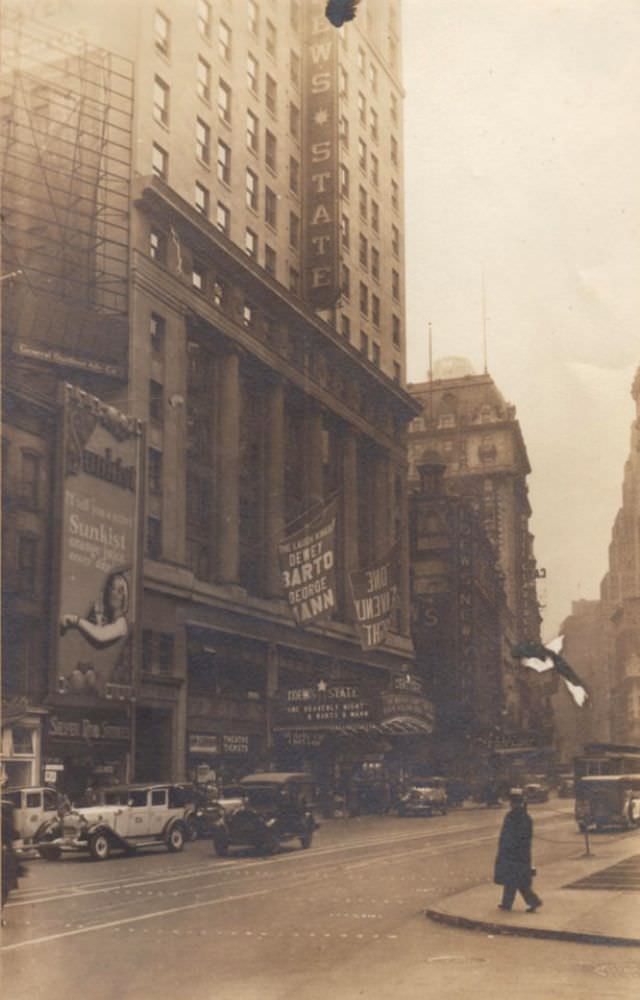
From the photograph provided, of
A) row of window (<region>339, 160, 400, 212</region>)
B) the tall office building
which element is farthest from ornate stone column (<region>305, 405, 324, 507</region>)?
row of window (<region>339, 160, 400, 212</region>)

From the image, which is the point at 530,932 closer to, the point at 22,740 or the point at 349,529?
the point at 349,529

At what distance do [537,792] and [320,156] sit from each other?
12897mm

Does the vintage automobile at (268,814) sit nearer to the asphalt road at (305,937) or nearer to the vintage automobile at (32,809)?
the asphalt road at (305,937)

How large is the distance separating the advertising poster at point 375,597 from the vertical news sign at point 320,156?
5673mm

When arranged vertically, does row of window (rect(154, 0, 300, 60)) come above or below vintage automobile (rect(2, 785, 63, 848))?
above

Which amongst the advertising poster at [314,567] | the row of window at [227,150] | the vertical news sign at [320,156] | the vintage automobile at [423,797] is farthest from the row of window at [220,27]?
the vintage automobile at [423,797]

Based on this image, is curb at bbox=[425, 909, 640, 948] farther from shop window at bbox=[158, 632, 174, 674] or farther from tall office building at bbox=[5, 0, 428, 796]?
shop window at bbox=[158, 632, 174, 674]

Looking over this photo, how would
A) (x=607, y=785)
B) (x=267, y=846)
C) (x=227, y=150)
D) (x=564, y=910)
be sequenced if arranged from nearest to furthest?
1. (x=564, y=910)
2. (x=607, y=785)
3. (x=267, y=846)
4. (x=227, y=150)

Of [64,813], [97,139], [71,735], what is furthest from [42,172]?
[64,813]

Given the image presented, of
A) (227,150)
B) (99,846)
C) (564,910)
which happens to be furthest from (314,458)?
(564,910)

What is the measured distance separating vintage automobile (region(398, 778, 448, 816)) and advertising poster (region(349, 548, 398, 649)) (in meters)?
2.96

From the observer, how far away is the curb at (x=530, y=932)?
12.6 metres

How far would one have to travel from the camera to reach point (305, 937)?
13.5 meters

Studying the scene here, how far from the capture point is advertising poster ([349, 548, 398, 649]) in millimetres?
19609
